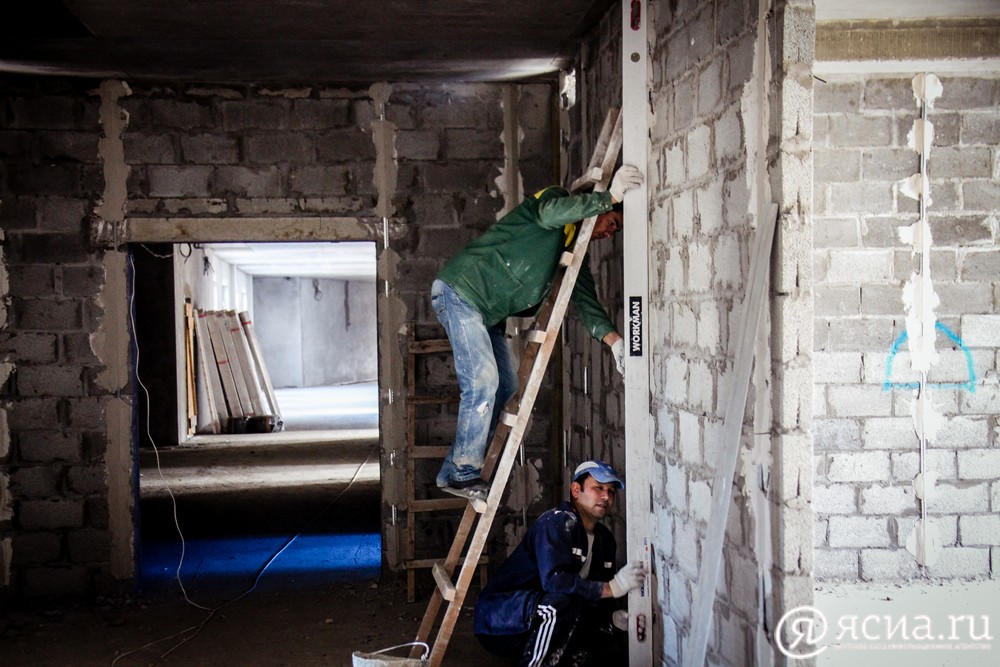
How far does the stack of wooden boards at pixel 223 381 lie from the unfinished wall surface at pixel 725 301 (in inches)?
340

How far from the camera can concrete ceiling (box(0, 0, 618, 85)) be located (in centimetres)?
400

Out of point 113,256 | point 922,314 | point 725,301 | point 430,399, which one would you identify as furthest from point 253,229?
point 922,314

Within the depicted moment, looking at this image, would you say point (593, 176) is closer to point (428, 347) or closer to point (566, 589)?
point (566, 589)

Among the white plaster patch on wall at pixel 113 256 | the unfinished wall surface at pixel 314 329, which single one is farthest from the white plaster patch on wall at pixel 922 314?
the unfinished wall surface at pixel 314 329

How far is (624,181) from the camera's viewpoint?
3.42 meters

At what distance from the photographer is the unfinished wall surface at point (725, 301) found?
8.32 ft

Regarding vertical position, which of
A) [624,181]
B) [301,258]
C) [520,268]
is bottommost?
[520,268]

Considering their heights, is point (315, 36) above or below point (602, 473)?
above

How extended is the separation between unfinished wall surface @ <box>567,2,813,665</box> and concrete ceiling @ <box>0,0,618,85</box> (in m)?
0.54

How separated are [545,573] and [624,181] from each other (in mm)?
1510

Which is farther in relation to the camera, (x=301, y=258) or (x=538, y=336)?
(x=301, y=258)

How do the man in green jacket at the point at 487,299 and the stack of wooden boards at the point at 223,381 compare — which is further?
the stack of wooden boards at the point at 223,381

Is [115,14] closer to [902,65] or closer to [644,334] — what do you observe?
[644,334]

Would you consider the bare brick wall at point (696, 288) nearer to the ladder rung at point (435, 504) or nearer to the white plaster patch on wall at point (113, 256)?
the ladder rung at point (435, 504)
